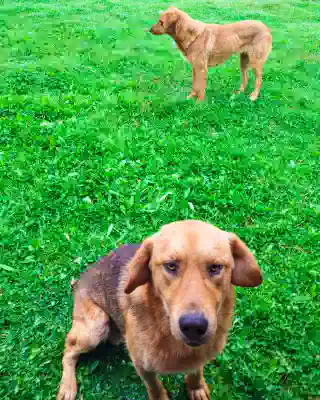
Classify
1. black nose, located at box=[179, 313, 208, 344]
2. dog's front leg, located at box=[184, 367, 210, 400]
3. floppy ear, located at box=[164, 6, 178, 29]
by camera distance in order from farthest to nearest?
floppy ear, located at box=[164, 6, 178, 29], dog's front leg, located at box=[184, 367, 210, 400], black nose, located at box=[179, 313, 208, 344]

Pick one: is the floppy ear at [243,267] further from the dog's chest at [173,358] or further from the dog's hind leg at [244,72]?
the dog's hind leg at [244,72]

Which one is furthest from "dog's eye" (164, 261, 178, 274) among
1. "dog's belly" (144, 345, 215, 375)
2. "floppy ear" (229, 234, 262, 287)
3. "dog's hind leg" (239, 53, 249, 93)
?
"dog's hind leg" (239, 53, 249, 93)

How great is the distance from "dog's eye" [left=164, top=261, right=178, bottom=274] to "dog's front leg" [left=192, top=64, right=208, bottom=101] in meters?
5.69

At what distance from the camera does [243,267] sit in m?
2.30

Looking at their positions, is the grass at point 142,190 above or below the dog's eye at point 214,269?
below

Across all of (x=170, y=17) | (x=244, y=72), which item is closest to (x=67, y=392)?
(x=170, y=17)

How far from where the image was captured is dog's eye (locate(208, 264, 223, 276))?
2.09 m

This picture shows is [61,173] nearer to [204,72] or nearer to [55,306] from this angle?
[55,306]

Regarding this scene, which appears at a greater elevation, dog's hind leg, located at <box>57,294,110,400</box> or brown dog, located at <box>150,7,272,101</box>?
brown dog, located at <box>150,7,272,101</box>

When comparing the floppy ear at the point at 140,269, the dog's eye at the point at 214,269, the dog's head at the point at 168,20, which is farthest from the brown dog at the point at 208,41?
the dog's eye at the point at 214,269

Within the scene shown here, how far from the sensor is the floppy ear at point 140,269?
2.27 meters

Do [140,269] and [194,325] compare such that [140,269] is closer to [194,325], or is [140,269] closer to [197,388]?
[194,325]

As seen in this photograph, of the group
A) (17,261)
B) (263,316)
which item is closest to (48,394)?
(17,261)

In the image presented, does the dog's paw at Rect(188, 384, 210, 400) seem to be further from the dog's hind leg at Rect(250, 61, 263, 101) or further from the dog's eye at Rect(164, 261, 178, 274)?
the dog's hind leg at Rect(250, 61, 263, 101)
